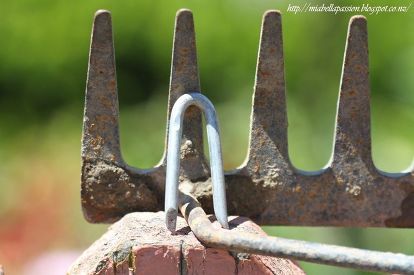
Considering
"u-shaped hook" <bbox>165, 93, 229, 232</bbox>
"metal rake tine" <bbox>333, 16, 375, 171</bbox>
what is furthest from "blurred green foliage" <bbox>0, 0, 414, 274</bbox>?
"u-shaped hook" <bbox>165, 93, 229, 232</bbox>

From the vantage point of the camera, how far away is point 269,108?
6.73 feet

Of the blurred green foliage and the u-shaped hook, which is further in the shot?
the blurred green foliage

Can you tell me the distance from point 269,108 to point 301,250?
48 cm

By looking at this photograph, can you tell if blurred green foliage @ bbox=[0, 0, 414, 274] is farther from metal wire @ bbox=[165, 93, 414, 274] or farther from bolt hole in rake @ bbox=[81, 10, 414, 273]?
metal wire @ bbox=[165, 93, 414, 274]

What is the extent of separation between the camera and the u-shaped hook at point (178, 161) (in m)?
1.82

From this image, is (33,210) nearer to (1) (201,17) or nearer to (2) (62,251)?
(2) (62,251)

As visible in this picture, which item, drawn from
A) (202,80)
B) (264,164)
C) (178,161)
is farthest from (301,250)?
(202,80)

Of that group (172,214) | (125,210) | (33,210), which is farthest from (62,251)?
(172,214)

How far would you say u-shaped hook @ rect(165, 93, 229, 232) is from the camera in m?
1.82

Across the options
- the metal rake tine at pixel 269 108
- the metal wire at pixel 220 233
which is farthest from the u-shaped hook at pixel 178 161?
the metal rake tine at pixel 269 108

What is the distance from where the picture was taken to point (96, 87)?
79.7 inches

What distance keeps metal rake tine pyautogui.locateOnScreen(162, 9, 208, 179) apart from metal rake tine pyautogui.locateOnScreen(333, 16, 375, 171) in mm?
262

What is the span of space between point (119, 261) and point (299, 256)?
31 centimetres

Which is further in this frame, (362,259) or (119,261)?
(119,261)
